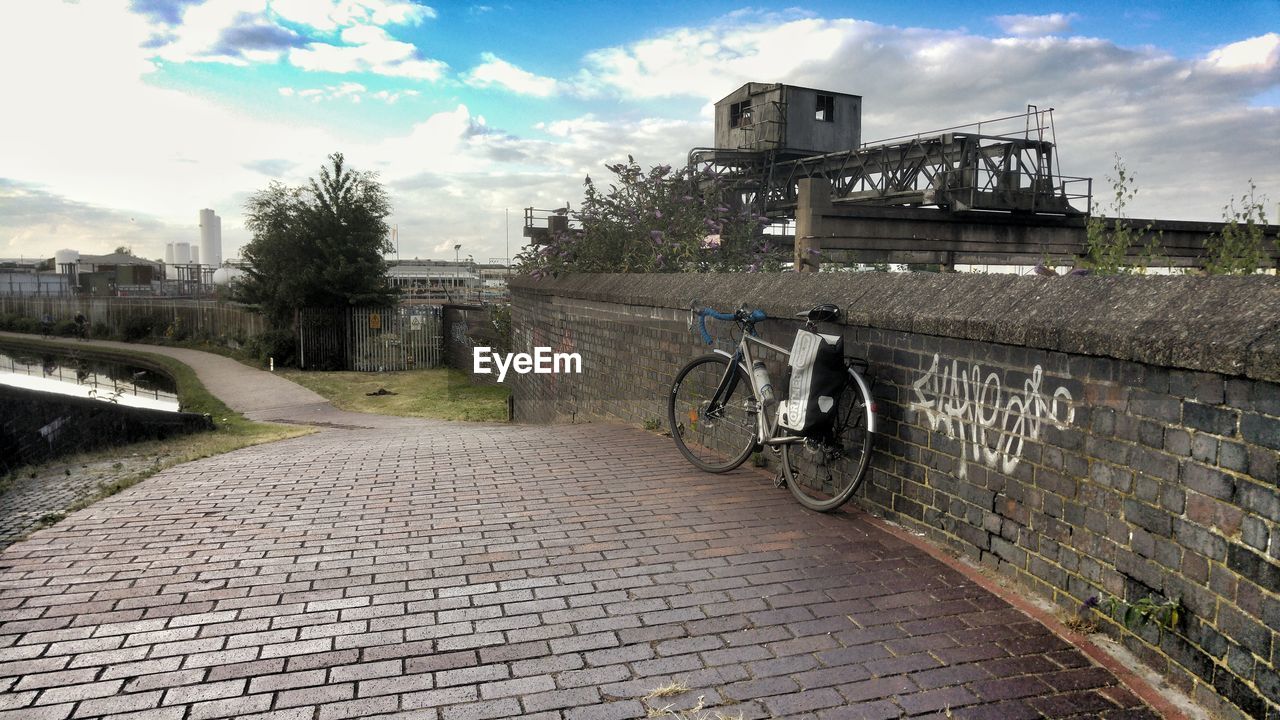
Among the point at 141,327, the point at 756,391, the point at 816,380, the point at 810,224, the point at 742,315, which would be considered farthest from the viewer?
the point at 141,327

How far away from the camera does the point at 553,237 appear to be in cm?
1311

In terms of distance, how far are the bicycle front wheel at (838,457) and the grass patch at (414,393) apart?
11714 millimetres

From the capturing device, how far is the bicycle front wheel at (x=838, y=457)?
4.70 m

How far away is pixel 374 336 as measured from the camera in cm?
3045

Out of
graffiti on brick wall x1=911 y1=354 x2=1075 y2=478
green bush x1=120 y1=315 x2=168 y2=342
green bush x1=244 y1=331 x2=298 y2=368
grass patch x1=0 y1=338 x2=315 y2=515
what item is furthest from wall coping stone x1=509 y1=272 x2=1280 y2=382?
green bush x1=120 y1=315 x2=168 y2=342

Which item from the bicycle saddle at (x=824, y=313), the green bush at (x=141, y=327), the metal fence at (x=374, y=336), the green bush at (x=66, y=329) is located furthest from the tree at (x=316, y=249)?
the bicycle saddle at (x=824, y=313)

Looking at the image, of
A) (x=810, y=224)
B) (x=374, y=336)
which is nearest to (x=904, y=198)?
(x=810, y=224)

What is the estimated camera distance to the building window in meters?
29.7

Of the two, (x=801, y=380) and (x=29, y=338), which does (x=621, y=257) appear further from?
(x=29, y=338)

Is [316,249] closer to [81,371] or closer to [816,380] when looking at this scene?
[81,371]

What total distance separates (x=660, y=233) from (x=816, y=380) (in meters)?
6.71

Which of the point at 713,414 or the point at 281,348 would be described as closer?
the point at 713,414

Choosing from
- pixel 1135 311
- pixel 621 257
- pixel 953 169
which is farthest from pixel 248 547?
pixel 953 169

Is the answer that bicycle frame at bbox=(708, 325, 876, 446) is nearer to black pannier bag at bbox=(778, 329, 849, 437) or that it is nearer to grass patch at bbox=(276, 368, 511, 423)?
black pannier bag at bbox=(778, 329, 849, 437)
